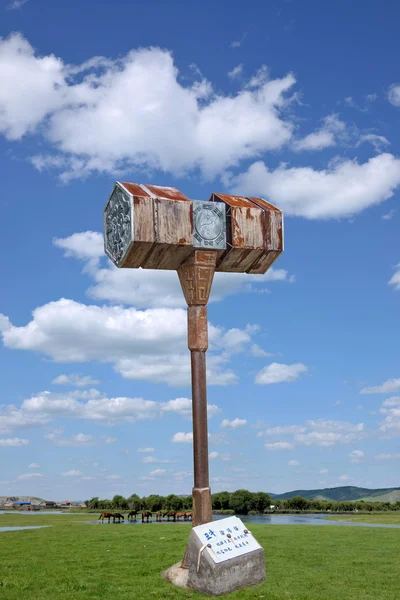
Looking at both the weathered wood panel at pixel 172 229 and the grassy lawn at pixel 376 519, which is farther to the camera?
the grassy lawn at pixel 376 519

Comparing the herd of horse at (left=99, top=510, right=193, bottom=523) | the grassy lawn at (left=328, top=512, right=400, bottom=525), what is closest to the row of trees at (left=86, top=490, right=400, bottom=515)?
the herd of horse at (left=99, top=510, right=193, bottom=523)

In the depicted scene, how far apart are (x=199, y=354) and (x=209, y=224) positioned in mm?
2745

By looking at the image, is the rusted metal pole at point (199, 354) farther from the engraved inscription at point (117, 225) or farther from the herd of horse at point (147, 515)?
the herd of horse at point (147, 515)

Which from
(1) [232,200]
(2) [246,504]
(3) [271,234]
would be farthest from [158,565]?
(2) [246,504]

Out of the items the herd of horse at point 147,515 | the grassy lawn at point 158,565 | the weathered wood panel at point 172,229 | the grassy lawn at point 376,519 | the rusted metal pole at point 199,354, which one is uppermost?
the weathered wood panel at point 172,229

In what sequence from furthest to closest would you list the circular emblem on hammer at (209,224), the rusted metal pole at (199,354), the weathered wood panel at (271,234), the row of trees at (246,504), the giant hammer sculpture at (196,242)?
the row of trees at (246,504) → the weathered wood panel at (271,234) → the circular emblem on hammer at (209,224) → the giant hammer sculpture at (196,242) → the rusted metal pole at (199,354)

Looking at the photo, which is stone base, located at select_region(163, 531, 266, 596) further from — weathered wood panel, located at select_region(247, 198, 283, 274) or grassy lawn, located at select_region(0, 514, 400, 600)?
weathered wood panel, located at select_region(247, 198, 283, 274)

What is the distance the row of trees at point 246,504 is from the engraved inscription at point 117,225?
3748cm

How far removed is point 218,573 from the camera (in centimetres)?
1014

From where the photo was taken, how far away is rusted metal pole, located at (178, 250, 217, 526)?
447 inches

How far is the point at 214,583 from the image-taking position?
10102mm

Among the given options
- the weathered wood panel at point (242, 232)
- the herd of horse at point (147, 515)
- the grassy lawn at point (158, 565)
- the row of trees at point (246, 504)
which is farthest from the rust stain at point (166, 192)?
the row of trees at point (246, 504)

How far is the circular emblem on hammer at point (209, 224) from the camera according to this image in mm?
12133

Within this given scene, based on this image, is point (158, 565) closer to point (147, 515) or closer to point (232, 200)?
point (232, 200)
